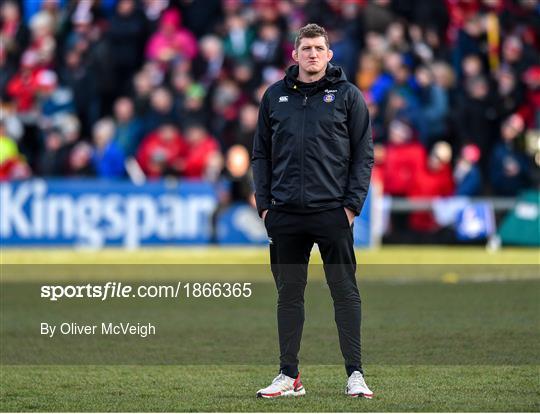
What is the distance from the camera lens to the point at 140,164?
Result: 888 inches

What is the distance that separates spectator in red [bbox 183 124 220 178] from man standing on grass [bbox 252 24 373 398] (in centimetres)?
1347

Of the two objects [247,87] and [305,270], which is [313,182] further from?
[247,87]

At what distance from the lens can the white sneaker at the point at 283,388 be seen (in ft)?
27.6

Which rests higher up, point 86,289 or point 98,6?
point 98,6

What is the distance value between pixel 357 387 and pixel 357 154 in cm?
133

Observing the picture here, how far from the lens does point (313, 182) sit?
834 centimetres

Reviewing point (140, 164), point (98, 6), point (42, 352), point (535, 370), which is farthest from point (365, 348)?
point (98, 6)

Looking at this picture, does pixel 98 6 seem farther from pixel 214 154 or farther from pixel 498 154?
pixel 498 154

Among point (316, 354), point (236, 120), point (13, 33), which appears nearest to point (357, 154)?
point (316, 354)

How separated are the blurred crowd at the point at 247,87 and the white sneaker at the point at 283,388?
42.6 ft

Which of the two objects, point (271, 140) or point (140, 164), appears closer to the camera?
point (271, 140)

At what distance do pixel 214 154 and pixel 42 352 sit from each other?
11395 millimetres

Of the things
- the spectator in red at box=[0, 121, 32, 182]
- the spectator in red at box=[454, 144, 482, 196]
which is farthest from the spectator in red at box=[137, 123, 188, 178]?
the spectator in red at box=[454, 144, 482, 196]

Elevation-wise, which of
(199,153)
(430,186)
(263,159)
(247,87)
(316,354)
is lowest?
(316,354)
